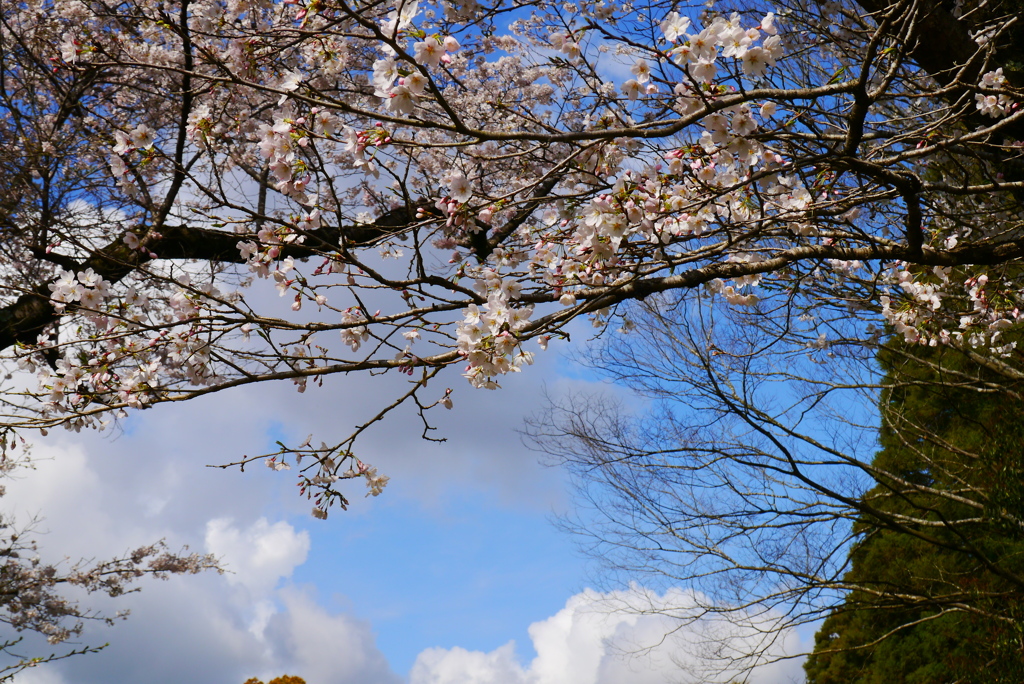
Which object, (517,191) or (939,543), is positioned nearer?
(517,191)

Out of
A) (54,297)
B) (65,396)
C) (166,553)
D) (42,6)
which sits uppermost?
(42,6)

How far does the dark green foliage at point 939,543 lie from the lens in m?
4.57

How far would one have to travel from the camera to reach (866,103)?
229 centimetres

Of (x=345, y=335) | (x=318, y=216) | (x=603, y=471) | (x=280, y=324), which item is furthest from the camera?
(x=603, y=471)

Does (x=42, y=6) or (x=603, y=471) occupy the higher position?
(x=42, y=6)

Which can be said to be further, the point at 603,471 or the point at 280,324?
the point at 603,471

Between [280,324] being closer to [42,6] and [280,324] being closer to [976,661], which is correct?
[42,6]

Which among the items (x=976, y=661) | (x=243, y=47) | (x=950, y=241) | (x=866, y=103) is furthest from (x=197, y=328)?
(x=976, y=661)

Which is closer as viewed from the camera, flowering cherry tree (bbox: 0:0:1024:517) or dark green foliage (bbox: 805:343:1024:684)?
flowering cherry tree (bbox: 0:0:1024:517)

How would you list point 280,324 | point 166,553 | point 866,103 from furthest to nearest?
point 166,553
point 280,324
point 866,103

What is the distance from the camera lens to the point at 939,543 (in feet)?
15.7

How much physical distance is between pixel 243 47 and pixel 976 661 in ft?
19.4

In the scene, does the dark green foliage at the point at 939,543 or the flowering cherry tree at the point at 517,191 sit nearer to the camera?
the flowering cherry tree at the point at 517,191

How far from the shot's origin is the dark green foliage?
15.0 feet
